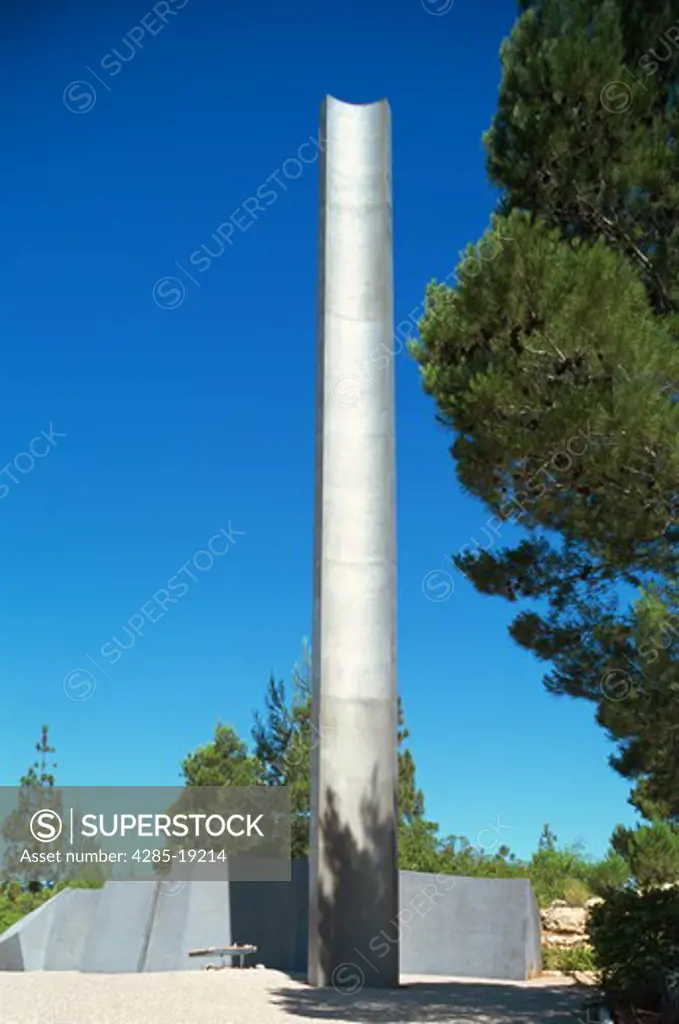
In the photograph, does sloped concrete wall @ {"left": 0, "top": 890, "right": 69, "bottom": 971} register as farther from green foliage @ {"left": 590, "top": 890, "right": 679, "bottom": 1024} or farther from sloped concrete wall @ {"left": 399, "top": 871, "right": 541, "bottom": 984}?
green foliage @ {"left": 590, "top": 890, "right": 679, "bottom": 1024}

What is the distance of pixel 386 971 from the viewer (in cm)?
1302

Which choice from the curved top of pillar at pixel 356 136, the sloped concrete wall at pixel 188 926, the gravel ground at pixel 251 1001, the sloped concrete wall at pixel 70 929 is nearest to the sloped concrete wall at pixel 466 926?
the gravel ground at pixel 251 1001

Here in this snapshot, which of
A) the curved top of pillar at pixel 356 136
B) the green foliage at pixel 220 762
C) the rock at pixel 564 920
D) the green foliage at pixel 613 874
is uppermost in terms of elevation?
the curved top of pillar at pixel 356 136

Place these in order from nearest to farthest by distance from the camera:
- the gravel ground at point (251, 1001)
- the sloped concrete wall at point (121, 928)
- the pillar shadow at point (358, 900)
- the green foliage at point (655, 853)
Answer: the gravel ground at point (251, 1001) → the pillar shadow at point (358, 900) → the green foliage at point (655, 853) → the sloped concrete wall at point (121, 928)

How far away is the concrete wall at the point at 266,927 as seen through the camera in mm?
15172

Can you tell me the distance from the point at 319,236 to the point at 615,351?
28.7 ft

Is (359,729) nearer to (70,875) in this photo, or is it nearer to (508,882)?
(508,882)

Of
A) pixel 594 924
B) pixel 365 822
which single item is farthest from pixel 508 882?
pixel 594 924

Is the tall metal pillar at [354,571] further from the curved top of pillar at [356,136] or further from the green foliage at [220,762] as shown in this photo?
the green foliage at [220,762]

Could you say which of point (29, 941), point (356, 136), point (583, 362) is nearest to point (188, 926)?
point (29, 941)

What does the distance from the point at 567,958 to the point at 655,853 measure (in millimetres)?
2188

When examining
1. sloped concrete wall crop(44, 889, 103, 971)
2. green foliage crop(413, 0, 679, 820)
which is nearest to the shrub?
sloped concrete wall crop(44, 889, 103, 971)

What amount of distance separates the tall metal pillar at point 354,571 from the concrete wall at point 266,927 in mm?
2064

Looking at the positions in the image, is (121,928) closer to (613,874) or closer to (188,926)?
(188,926)
